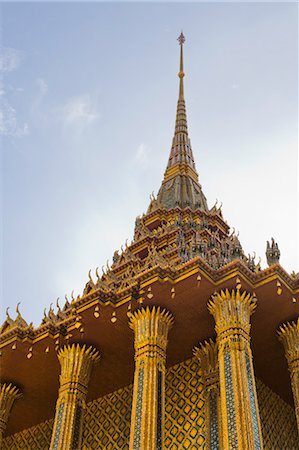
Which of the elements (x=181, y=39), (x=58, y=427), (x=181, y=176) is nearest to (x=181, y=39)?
(x=181, y=39)

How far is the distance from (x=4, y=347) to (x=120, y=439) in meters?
4.02

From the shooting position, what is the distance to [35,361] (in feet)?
57.6

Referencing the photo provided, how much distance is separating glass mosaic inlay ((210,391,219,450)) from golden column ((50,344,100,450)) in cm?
317

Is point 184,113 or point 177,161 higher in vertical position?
point 184,113

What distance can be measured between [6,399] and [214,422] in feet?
21.4

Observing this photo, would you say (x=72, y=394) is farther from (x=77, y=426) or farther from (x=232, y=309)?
(x=232, y=309)

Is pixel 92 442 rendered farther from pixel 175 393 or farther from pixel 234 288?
pixel 234 288

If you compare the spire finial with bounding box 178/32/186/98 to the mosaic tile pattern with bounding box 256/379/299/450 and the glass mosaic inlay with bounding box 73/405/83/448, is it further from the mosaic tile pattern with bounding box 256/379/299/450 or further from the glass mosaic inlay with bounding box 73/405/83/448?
the glass mosaic inlay with bounding box 73/405/83/448

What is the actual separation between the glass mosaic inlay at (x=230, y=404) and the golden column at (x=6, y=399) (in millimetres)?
7377

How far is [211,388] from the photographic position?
1552 cm

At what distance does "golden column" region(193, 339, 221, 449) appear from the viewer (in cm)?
1472

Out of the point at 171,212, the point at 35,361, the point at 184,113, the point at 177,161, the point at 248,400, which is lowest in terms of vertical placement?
the point at 248,400

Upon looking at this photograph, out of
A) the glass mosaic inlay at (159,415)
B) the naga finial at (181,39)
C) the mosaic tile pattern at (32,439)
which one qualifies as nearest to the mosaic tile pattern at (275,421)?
the glass mosaic inlay at (159,415)

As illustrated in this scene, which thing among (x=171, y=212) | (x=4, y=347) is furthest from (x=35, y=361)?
(x=171, y=212)
